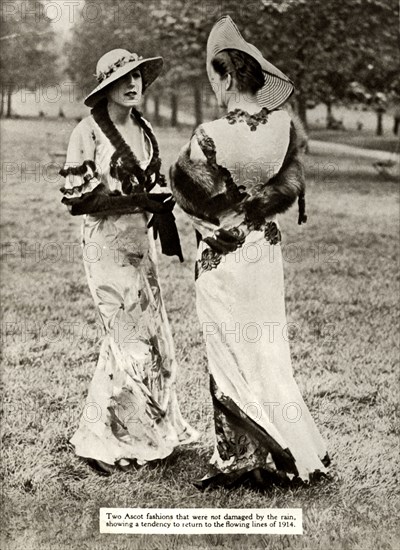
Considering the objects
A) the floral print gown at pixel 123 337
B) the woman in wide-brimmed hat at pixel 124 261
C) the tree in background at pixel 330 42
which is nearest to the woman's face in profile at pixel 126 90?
the woman in wide-brimmed hat at pixel 124 261

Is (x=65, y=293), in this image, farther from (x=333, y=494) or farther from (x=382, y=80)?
(x=382, y=80)

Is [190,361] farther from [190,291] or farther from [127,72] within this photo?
[127,72]

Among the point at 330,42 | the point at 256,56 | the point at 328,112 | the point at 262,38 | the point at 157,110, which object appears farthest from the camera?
the point at 328,112

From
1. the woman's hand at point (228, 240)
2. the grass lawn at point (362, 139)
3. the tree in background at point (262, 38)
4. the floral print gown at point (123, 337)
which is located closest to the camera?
the woman's hand at point (228, 240)

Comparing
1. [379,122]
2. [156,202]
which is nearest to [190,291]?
[156,202]

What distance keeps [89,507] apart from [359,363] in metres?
1.55

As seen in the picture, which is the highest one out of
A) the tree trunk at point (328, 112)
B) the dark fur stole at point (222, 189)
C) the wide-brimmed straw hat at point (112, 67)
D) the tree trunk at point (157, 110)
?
the wide-brimmed straw hat at point (112, 67)

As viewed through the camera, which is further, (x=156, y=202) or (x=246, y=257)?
(x=156, y=202)

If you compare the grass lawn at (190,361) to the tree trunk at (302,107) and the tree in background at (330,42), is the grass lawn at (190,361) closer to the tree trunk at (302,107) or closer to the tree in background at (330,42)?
the tree trunk at (302,107)

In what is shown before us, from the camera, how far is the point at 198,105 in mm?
4250

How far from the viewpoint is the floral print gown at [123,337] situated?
345cm

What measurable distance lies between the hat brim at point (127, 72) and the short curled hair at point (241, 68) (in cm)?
32
